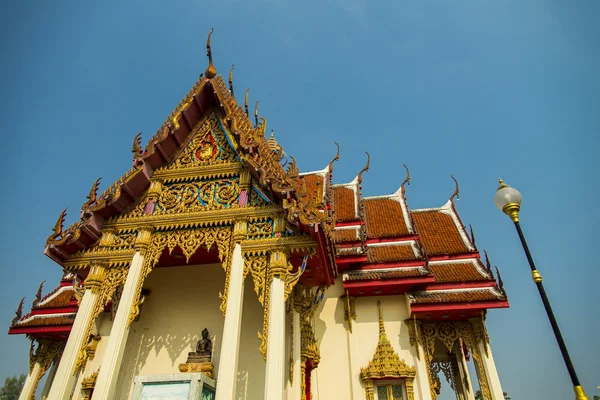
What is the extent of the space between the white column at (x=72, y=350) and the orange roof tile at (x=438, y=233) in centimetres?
730

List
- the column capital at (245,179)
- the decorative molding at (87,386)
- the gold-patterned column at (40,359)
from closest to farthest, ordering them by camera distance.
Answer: the column capital at (245,179)
the decorative molding at (87,386)
the gold-patterned column at (40,359)

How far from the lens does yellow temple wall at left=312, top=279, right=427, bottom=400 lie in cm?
774

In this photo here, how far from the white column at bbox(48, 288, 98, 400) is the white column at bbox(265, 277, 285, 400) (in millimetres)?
2993

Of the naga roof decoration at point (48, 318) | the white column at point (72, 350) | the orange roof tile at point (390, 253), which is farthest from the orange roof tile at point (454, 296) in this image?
the naga roof decoration at point (48, 318)

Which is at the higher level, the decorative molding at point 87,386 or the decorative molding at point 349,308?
the decorative molding at point 349,308

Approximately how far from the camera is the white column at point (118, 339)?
5.57 meters

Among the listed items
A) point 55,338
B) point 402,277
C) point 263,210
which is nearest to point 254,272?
point 263,210

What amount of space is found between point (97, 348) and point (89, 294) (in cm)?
268

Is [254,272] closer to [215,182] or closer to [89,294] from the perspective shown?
[215,182]

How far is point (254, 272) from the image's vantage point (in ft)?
20.2

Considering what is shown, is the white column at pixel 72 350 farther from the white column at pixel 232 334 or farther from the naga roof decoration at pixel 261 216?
the white column at pixel 232 334

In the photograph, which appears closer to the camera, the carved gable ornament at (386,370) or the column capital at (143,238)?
the column capital at (143,238)

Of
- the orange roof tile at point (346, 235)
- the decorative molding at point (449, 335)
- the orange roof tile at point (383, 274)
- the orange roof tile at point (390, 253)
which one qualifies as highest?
the orange roof tile at point (346, 235)

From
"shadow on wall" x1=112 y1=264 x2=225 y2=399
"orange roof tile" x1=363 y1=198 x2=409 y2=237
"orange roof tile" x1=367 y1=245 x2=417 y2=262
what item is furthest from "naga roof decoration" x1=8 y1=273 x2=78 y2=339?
"orange roof tile" x1=363 y1=198 x2=409 y2=237
